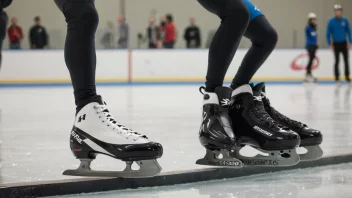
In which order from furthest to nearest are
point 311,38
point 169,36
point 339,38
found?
point 169,36 < point 311,38 < point 339,38

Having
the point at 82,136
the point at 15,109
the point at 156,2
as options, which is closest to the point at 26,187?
the point at 82,136

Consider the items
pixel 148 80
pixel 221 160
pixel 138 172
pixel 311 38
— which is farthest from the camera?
pixel 311 38

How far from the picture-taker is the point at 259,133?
2.45 meters

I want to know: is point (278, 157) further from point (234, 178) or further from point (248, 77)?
point (248, 77)

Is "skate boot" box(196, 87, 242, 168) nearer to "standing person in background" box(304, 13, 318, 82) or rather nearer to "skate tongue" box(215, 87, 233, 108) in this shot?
"skate tongue" box(215, 87, 233, 108)

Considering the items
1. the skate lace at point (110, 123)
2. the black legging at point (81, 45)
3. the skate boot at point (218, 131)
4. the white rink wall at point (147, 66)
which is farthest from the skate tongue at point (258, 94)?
the white rink wall at point (147, 66)

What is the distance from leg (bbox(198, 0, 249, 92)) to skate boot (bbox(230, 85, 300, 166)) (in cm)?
15

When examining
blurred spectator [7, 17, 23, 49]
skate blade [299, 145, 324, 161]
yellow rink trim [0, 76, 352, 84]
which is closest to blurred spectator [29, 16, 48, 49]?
blurred spectator [7, 17, 23, 49]

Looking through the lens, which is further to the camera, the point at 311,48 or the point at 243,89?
the point at 311,48

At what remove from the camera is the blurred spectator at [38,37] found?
1352 centimetres

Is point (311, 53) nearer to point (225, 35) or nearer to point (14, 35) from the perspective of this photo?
point (14, 35)

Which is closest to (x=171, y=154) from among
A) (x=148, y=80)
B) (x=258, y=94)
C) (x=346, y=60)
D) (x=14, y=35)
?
(x=258, y=94)

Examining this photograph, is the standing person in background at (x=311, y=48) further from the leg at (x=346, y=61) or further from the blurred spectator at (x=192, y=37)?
the blurred spectator at (x=192, y=37)

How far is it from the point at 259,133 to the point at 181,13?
16770 mm
